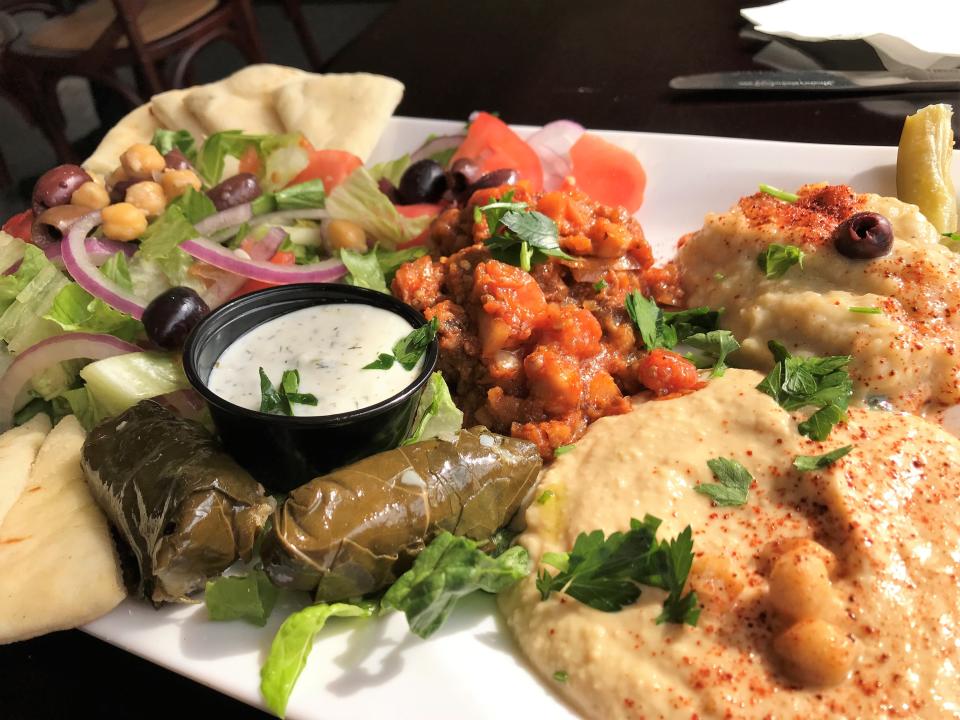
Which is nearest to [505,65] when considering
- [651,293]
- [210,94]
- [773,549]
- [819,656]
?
[210,94]

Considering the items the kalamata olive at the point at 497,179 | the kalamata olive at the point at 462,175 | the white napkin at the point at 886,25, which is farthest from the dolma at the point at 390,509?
the white napkin at the point at 886,25

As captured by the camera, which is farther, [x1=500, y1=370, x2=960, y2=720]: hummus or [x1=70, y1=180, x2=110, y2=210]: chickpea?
[x1=70, y1=180, x2=110, y2=210]: chickpea

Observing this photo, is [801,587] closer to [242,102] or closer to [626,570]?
[626,570]

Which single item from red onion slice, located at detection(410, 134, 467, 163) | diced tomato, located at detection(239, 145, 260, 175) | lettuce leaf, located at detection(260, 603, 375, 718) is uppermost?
diced tomato, located at detection(239, 145, 260, 175)

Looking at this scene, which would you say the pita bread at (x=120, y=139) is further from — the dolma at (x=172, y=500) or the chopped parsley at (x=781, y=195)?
the chopped parsley at (x=781, y=195)

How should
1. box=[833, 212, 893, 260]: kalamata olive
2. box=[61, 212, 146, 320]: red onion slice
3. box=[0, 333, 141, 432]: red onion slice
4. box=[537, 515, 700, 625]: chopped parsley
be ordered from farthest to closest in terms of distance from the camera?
box=[61, 212, 146, 320]: red onion slice
box=[0, 333, 141, 432]: red onion slice
box=[833, 212, 893, 260]: kalamata olive
box=[537, 515, 700, 625]: chopped parsley

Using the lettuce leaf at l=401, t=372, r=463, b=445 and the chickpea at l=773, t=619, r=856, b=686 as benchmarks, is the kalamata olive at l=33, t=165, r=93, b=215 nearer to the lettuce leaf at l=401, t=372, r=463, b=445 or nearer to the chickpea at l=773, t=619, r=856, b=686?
the lettuce leaf at l=401, t=372, r=463, b=445

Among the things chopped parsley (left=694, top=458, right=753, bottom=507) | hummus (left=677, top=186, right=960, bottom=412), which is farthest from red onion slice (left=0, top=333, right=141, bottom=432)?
hummus (left=677, top=186, right=960, bottom=412)

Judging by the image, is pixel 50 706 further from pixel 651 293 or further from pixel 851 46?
pixel 851 46
